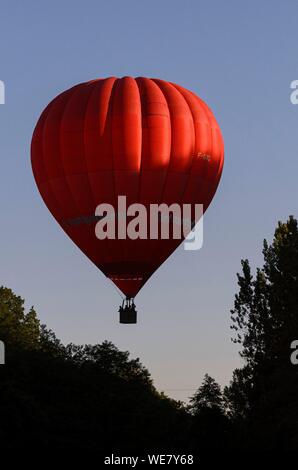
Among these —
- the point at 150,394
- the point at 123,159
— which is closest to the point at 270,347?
the point at 150,394

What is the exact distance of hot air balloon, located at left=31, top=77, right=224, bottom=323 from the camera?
44.5m

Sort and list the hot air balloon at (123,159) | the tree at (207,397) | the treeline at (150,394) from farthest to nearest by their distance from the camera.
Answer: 1. the tree at (207,397)
2. the treeline at (150,394)
3. the hot air balloon at (123,159)

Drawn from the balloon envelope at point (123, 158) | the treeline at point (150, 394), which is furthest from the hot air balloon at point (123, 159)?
the treeline at point (150, 394)

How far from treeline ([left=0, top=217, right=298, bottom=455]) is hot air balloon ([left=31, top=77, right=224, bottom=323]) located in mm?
8601

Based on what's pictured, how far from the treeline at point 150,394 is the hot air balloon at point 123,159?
860 cm

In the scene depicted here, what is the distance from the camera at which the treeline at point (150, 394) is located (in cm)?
5006

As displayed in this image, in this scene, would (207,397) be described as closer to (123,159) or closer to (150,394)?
(150,394)

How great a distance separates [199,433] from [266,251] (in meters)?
11.9

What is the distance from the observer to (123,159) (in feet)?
146

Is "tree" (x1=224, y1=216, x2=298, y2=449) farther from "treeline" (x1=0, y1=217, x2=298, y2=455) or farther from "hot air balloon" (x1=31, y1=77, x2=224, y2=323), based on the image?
"hot air balloon" (x1=31, y1=77, x2=224, y2=323)

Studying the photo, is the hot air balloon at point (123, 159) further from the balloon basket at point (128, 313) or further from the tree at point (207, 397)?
the tree at point (207, 397)

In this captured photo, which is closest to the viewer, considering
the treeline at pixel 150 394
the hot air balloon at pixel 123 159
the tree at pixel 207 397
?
the hot air balloon at pixel 123 159
